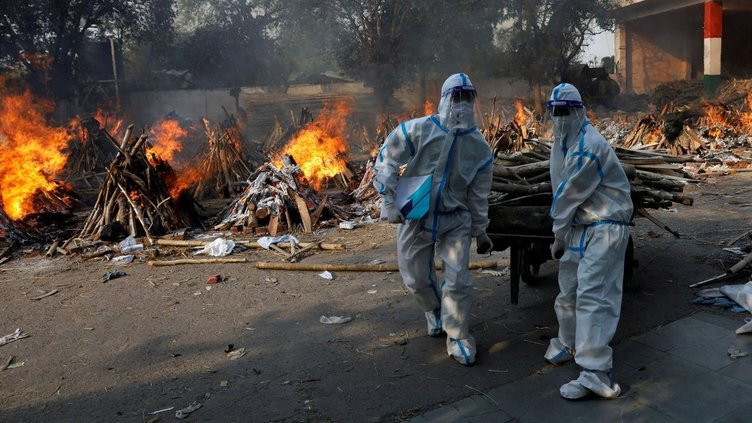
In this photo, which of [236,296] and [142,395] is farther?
[236,296]

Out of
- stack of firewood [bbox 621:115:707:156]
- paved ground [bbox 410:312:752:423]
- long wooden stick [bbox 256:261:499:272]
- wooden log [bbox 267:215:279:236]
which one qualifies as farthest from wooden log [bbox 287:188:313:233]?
stack of firewood [bbox 621:115:707:156]

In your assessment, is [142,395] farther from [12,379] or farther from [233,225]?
[233,225]

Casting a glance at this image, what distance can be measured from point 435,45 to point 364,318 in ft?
72.9

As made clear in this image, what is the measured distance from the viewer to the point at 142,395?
3.90m

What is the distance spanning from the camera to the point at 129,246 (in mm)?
7945

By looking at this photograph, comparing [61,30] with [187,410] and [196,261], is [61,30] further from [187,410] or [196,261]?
[187,410]

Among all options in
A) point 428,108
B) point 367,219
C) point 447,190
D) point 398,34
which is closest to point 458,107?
point 447,190

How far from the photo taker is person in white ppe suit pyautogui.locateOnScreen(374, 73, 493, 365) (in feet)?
13.6

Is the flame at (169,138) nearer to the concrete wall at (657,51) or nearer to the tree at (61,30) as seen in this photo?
the tree at (61,30)

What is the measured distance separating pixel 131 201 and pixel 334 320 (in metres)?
4.94

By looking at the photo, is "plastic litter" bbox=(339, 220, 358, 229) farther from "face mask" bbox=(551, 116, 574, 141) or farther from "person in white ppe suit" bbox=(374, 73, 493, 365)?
"face mask" bbox=(551, 116, 574, 141)

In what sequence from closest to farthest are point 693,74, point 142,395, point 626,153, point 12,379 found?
point 142,395, point 12,379, point 626,153, point 693,74

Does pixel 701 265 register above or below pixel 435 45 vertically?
below

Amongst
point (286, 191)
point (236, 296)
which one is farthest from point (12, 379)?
point (286, 191)
